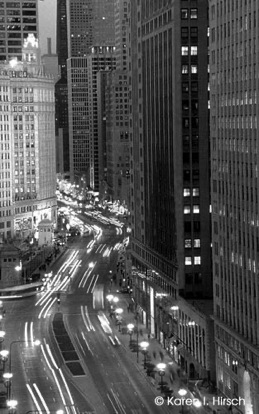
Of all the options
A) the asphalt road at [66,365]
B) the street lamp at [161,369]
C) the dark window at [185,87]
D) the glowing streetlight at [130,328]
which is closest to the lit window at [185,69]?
the dark window at [185,87]

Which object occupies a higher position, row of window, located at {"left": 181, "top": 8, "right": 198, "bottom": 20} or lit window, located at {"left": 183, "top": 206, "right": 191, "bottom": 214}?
row of window, located at {"left": 181, "top": 8, "right": 198, "bottom": 20}

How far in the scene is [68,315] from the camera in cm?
15050

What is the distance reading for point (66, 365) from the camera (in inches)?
4700

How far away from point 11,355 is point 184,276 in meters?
22.2

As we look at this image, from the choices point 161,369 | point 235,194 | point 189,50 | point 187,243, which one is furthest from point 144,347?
point 189,50

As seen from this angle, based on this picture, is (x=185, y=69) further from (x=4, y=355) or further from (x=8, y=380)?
(x=8, y=380)

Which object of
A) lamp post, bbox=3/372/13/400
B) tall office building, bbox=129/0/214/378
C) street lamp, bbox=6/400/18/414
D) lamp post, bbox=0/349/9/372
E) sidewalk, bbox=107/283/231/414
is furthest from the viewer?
tall office building, bbox=129/0/214/378

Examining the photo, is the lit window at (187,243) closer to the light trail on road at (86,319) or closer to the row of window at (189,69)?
the light trail on road at (86,319)

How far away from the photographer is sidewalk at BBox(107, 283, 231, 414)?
337ft

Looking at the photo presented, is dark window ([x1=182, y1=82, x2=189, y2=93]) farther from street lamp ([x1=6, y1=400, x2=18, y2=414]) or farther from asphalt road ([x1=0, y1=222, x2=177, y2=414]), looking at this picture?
street lamp ([x1=6, y1=400, x2=18, y2=414])

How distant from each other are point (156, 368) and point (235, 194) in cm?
2509
